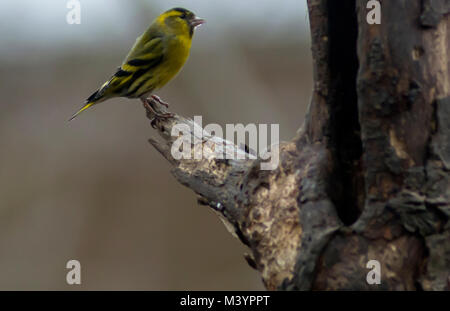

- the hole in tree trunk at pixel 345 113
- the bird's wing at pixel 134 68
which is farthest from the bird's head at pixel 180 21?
the hole in tree trunk at pixel 345 113

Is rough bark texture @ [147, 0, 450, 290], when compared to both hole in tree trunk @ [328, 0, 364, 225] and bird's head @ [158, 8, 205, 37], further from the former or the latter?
bird's head @ [158, 8, 205, 37]

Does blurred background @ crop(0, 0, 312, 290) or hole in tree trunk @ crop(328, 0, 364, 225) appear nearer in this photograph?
hole in tree trunk @ crop(328, 0, 364, 225)

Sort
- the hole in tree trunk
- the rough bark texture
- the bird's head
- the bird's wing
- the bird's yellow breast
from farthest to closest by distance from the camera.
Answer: the bird's head → the bird's yellow breast → the bird's wing → the hole in tree trunk → the rough bark texture

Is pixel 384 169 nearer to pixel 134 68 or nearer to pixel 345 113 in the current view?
pixel 345 113

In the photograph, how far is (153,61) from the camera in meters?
3.56

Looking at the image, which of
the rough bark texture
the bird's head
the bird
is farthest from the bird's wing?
the rough bark texture

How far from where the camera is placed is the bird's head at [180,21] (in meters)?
3.71

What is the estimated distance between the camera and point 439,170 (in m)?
1.57

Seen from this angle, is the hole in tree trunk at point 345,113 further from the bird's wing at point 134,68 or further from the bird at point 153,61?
the bird's wing at point 134,68

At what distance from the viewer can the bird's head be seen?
371 centimetres

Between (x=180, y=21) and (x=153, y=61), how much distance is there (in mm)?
387

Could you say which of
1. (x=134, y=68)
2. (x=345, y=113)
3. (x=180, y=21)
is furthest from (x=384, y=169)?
(x=180, y=21)

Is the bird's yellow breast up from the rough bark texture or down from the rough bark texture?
up
